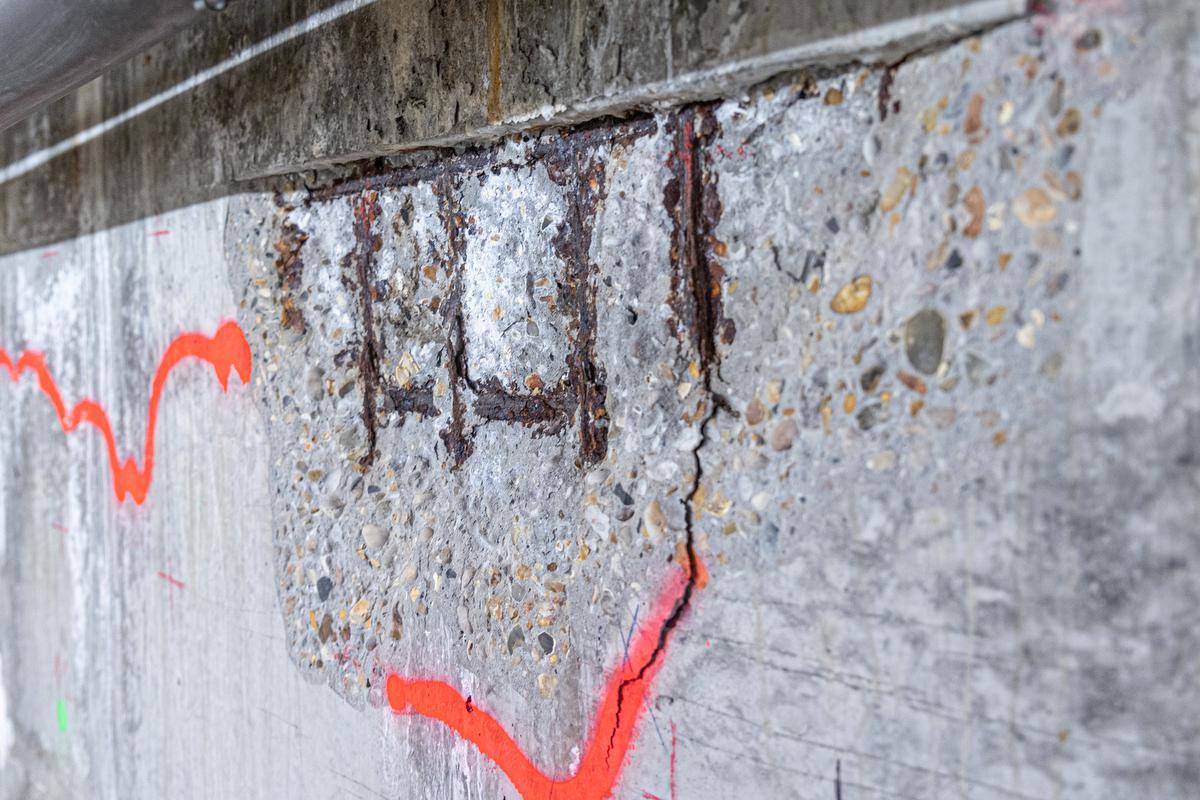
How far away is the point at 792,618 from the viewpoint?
130cm

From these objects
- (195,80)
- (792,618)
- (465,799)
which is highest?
(195,80)

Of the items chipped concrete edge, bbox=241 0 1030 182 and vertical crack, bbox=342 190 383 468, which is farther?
vertical crack, bbox=342 190 383 468

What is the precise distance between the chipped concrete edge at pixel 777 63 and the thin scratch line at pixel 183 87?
1.38 feet

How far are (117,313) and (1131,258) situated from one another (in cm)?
263

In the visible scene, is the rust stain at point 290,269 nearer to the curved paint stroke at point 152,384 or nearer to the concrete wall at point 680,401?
the concrete wall at point 680,401

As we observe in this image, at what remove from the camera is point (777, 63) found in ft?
4.10

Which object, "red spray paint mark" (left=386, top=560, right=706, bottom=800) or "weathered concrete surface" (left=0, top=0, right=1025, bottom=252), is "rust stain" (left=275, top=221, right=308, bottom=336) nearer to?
"weathered concrete surface" (left=0, top=0, right=1025, bottom=252)

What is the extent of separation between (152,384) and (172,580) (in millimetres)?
522

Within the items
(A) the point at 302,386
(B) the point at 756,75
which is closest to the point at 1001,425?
(B) the point at 756,75

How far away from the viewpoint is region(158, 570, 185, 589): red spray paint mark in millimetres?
2635

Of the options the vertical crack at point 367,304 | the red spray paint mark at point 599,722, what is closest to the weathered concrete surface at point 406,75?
the vertical crack at point 367,304

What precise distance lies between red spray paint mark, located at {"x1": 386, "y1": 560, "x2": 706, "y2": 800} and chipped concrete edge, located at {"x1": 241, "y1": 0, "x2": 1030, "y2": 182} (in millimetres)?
651

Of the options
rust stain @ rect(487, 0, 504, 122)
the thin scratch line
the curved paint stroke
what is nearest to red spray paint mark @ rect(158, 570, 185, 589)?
the curved paint stroke

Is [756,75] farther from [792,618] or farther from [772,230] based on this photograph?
[792,618]
